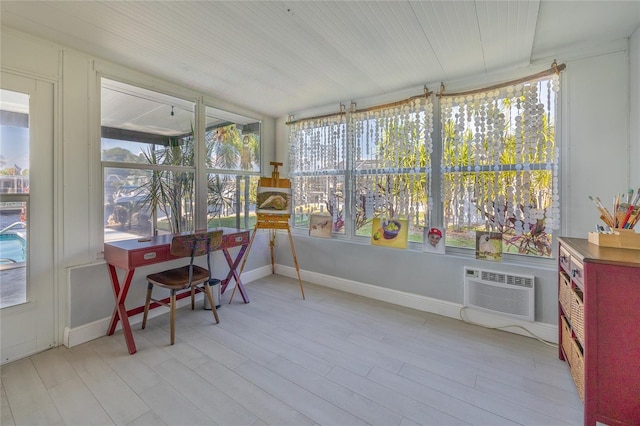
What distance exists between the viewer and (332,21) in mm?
1846

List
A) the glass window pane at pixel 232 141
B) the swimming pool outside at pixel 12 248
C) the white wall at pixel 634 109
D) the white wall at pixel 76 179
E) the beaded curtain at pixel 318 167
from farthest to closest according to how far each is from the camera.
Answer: the beaded curtain at pixel 318 167
the glass window pane at pixel 232 141
the white wall at pixel 76 179
the swimming pool outside at pixel 12 248
the white wall at pixel 634 109

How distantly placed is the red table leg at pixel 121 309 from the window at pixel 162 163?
17.2 inches

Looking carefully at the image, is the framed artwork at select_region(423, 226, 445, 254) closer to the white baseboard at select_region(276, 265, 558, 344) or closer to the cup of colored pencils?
the white baseboard at select_region(276, 265, 558, 344)

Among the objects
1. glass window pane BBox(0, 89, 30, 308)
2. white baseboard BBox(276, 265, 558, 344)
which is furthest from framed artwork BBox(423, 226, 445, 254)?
glass window pane BBox(0, 89, 30, 308)

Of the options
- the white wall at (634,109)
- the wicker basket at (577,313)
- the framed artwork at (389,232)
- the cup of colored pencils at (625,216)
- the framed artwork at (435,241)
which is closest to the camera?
the wicker basket at (577,313)

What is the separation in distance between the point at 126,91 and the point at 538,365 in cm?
431

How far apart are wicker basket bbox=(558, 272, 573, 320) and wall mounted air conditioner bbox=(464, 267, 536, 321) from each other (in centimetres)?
37

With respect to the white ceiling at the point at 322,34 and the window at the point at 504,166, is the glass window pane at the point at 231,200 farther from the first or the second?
the window at the point at 504,166

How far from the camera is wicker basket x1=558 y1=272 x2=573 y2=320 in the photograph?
179 cm

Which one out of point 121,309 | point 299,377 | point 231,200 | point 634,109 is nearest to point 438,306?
point 299,377

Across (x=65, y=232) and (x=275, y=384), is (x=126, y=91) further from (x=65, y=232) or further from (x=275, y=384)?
(x=275, y=384)

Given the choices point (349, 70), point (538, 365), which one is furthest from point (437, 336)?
point (349, 70)

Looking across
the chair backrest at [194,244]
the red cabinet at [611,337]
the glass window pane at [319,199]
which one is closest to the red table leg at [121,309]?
the chair backrest at [194,244]

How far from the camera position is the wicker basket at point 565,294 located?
5.87ft
